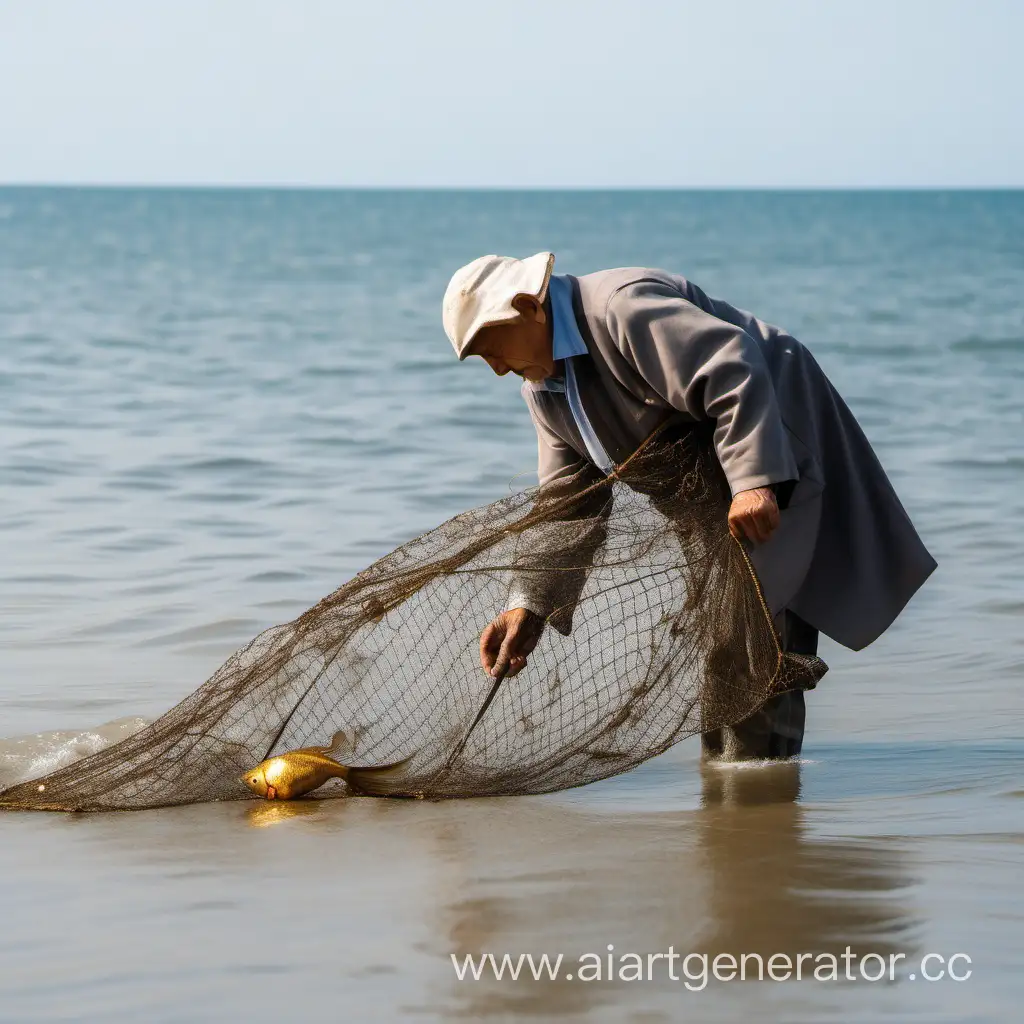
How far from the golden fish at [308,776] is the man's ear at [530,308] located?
1156 mm

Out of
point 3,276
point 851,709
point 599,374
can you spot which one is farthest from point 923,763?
point 3,276

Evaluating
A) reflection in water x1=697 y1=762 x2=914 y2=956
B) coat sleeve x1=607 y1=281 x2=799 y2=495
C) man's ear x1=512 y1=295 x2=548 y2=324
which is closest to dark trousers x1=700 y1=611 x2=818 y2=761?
reflection in water x1=697 y1=762 x2=914 y2=956

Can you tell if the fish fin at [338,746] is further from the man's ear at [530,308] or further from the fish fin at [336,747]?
the man's ear at [530,308]

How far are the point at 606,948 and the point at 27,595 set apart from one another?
388 centimetres

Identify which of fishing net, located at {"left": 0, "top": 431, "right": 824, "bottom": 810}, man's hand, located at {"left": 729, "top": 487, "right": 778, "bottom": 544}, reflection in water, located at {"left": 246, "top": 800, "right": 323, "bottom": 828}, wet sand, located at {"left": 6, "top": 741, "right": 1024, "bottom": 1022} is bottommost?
wet sand, located at {"left": 6, "top": 741, "right": 1024, "bottom": 1022}

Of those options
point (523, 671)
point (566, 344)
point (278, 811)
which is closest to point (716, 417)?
point (566, 344)

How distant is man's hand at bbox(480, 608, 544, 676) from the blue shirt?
19.4 inches

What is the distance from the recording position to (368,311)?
23.6 meters

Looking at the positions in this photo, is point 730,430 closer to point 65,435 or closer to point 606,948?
point 606,948

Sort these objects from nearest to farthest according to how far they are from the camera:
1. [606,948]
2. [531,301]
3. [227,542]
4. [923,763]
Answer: [606,948] < [531,301] < [923,763] < [227,542]

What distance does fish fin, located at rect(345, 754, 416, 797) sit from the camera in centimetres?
365

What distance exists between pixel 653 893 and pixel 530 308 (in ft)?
4.02

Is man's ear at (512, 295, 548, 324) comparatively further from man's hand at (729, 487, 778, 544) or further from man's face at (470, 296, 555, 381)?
man's hand at (729, 487, 778, 544)

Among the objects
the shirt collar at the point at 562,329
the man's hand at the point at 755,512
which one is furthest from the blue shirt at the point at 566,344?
the man's hand at the point at 755,512
